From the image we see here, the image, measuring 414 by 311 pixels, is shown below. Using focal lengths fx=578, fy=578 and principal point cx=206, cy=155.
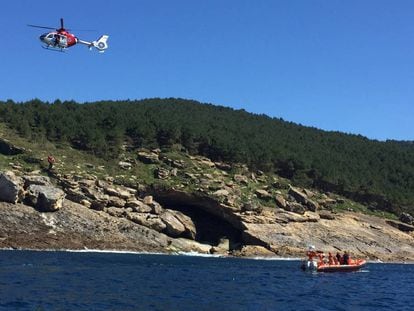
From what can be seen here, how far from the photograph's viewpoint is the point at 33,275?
36344mm

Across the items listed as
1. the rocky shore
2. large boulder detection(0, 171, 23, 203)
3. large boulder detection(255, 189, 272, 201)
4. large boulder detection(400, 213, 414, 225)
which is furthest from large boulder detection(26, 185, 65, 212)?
large boulder detection(400, 213, 414, 225)

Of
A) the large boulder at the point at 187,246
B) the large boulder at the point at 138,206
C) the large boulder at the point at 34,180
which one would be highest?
the large boulder at the point at 34,180

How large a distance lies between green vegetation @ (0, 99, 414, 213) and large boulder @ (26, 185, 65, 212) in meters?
17.0

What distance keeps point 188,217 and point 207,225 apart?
602 centimetres

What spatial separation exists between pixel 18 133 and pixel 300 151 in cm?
5288

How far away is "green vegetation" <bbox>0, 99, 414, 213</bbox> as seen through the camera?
93.2 m

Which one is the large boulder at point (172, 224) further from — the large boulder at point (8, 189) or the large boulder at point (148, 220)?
the large boulder at point (8, 189)

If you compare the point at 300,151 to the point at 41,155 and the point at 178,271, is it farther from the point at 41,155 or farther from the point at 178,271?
the point at 178,271

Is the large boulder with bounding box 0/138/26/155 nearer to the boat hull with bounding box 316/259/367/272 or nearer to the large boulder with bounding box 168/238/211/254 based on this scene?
the large boulder with bounding box 168/238/211/254

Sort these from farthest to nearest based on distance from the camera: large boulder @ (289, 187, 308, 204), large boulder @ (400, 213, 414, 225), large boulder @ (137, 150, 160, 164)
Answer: large boulder @ (400, 213, 414, 225) < large boulder @ (137, 150, 160, 164) < large boulder @ (289, 187, 308, 204)

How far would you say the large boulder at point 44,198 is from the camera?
6656 centimetres

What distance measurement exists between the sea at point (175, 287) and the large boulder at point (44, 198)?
48.1 feet

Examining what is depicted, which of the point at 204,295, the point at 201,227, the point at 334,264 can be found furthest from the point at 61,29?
the point at 201,227

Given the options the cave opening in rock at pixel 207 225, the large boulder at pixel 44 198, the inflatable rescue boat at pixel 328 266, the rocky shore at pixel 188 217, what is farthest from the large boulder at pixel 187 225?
the inflatable rescue boat at pixel 328 266
